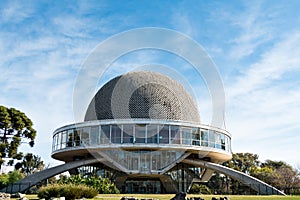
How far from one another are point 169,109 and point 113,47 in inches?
339

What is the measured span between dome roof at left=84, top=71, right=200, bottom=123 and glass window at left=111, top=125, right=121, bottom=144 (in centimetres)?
222

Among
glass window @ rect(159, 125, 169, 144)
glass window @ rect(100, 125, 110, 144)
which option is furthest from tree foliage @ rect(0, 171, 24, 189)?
glass window @ rect(159, 125, 169, 144)

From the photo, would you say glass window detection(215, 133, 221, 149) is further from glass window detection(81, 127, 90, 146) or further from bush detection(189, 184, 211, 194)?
glass window detection(81, 127, 90, 146)

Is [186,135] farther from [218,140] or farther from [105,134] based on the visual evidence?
[105,134]

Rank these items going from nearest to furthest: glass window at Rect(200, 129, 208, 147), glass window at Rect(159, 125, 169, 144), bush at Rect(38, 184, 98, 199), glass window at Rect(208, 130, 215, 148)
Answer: bush at Rect(38, 184, 98, 199), glass window at Rect(159, 125, 169, 144), glass window at Rect(200, 129, 208, 147), glass window at Rect(208, 130, 215, 148)

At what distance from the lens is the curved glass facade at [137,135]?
25.0m

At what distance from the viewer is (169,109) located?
28.1 metres

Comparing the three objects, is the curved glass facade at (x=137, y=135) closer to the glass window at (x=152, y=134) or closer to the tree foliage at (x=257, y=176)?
the glass window at (x=152, y=134)

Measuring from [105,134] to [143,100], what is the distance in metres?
4.48

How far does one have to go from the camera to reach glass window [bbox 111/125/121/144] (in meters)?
25.0

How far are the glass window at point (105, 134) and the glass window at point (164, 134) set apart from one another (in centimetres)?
366

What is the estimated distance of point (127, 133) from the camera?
82.3ft

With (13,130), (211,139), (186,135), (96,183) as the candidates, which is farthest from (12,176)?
(211,139)

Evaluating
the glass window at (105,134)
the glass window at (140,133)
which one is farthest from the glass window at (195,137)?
the glass window at (105,134)
